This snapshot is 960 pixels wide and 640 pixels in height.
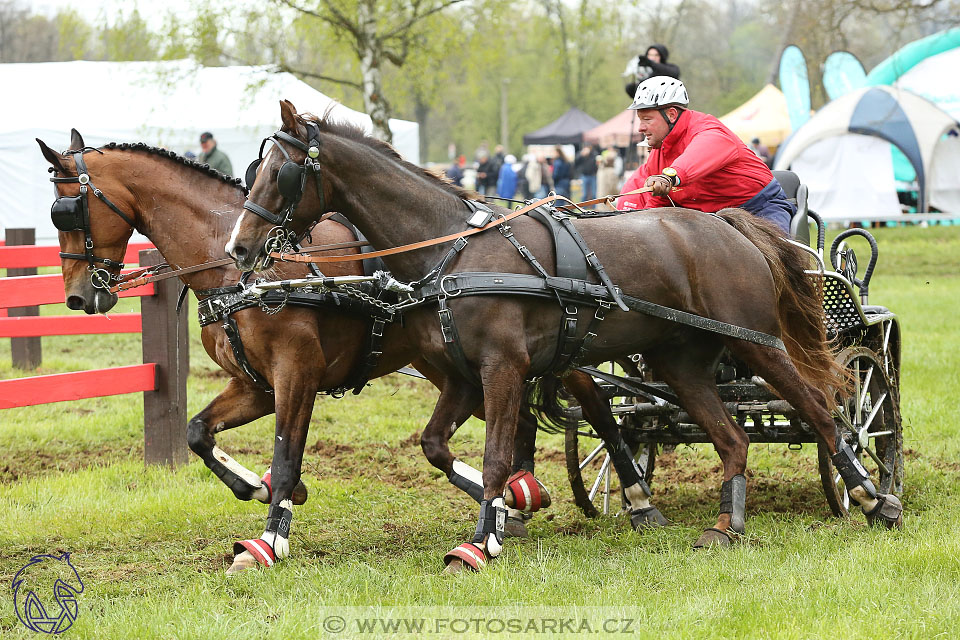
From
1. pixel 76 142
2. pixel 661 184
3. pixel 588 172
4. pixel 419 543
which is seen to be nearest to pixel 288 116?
pixel 76 142

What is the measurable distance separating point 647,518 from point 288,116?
2.83m

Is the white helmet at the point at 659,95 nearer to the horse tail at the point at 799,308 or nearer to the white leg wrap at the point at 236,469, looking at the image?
the horse tail at the point at 799,308

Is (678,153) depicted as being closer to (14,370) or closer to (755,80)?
(14,370)

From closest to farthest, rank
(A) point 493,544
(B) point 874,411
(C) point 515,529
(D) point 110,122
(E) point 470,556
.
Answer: (E) point 470,556
(A) point 493,544
(C) point 515,529
(B) point 874,411
(D) point 110,122

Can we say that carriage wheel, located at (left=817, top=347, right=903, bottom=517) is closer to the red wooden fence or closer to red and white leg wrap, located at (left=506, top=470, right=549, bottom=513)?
red and white leg wrap, located at (left=506, top=470, right=549, bottom=513)

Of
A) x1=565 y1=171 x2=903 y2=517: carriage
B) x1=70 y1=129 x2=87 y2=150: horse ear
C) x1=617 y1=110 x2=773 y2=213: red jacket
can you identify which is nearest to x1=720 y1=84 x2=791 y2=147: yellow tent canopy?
x1=565 y1=171 x2=903 y2=517: carriage

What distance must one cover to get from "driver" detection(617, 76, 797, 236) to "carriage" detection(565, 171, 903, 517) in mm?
262

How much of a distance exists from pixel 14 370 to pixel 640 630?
809 cm

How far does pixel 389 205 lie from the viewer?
477 centimetres

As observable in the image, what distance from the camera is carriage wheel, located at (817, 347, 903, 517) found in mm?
5660

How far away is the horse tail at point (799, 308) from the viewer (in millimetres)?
5438

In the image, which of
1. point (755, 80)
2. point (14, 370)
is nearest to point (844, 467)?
point (14, 370)


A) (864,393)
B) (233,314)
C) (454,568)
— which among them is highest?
(233,314)

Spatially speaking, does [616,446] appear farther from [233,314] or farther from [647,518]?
[233,314]
